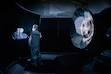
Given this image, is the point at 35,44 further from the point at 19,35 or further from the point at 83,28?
the point at 83,28

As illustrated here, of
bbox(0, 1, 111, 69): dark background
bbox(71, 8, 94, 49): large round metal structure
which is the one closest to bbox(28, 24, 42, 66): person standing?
bbox(0, 1, 111, 69): dark background

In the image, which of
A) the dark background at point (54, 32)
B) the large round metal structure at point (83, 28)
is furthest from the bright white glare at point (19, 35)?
the large round metal structure at point (83, 28)

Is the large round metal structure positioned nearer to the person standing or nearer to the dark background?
the dark background

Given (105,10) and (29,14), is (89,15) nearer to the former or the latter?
(105,10)

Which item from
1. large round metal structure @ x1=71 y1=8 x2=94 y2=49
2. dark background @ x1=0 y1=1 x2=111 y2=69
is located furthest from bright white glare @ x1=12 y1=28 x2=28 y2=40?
large round metal structure @ x1=71 y1=8 x2=94 y2=49

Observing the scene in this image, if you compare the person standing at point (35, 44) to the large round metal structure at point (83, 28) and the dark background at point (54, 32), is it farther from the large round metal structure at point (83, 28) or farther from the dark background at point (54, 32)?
the large round metal structure at point (83, 28)

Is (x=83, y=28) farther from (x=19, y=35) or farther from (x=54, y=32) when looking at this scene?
(x=19, y=35)

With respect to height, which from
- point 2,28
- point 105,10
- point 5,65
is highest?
point 105,10

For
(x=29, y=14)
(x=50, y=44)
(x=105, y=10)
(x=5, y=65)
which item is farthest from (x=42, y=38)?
(x=105, y=10)

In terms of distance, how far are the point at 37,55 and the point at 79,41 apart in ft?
1.45

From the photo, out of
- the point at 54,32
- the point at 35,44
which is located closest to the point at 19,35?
the point at 35,44

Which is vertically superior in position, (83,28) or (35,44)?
(83,28)

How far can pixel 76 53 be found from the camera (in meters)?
2.78

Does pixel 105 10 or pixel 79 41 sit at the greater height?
pixel 105 10
